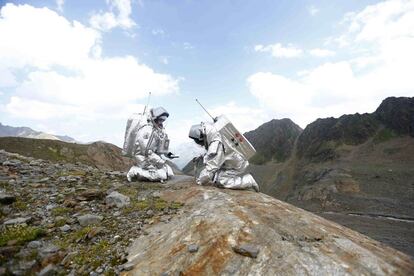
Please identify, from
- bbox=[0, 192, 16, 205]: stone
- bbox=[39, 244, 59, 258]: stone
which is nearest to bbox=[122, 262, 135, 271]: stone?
bbox=[39, 244, 59, 258]: stone

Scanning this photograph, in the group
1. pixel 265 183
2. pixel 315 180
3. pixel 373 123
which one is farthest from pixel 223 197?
pixel 373 123

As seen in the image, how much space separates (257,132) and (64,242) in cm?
12306

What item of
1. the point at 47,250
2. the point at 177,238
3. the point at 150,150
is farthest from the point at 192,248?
the point at 150,150

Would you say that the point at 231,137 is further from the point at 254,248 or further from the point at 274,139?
the point at 274,139

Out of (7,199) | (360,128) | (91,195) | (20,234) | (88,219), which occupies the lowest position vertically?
(20,234)

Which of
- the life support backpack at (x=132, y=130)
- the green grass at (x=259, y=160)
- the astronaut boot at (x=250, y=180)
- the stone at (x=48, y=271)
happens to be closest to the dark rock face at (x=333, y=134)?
the green grass at (x=259, y=160)

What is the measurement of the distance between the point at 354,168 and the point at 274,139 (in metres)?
47.3

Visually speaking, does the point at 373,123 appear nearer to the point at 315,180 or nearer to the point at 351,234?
the point at 315,180

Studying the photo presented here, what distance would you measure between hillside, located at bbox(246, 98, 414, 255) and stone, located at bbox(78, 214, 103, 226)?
2302 cm

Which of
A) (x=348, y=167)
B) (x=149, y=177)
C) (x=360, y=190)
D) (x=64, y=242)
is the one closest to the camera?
(x=64, y=242)

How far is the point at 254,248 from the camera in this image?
19.6 ft

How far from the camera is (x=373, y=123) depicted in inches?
3580

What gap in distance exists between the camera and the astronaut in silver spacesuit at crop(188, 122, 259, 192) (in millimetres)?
11266

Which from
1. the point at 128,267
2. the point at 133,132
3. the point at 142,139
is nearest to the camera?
the point at 128,267
